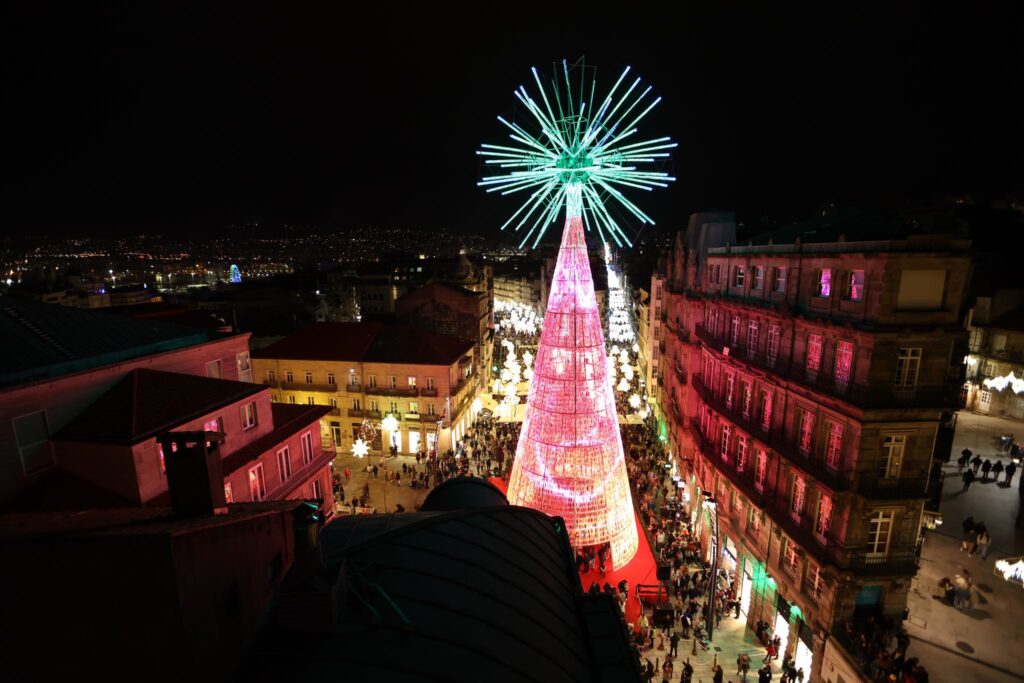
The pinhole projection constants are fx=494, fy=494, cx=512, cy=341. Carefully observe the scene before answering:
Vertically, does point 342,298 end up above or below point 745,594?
above

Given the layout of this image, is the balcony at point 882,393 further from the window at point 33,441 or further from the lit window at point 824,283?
the window at point 33,441

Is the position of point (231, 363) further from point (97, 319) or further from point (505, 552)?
point (505, 552)

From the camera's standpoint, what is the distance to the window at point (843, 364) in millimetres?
18750

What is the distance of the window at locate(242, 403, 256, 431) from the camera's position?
2196 cm

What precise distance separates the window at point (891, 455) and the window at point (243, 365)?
2898 cm

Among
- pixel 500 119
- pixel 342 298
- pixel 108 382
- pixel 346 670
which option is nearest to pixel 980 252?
pixel 500 119

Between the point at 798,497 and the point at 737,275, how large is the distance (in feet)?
39.8

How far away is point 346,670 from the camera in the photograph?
6660mm

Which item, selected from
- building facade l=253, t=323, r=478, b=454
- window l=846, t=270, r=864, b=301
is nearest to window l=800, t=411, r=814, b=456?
window l=846, t=270, r=864, b=301

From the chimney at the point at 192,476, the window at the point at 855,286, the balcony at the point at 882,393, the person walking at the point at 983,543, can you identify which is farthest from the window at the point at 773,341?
the chimney at the point at 192,476

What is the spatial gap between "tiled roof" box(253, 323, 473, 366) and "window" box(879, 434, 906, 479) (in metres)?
28.1

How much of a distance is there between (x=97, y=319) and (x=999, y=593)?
38956 mm

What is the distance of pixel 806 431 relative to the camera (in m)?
21.0

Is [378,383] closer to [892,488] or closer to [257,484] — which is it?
[257,484]
